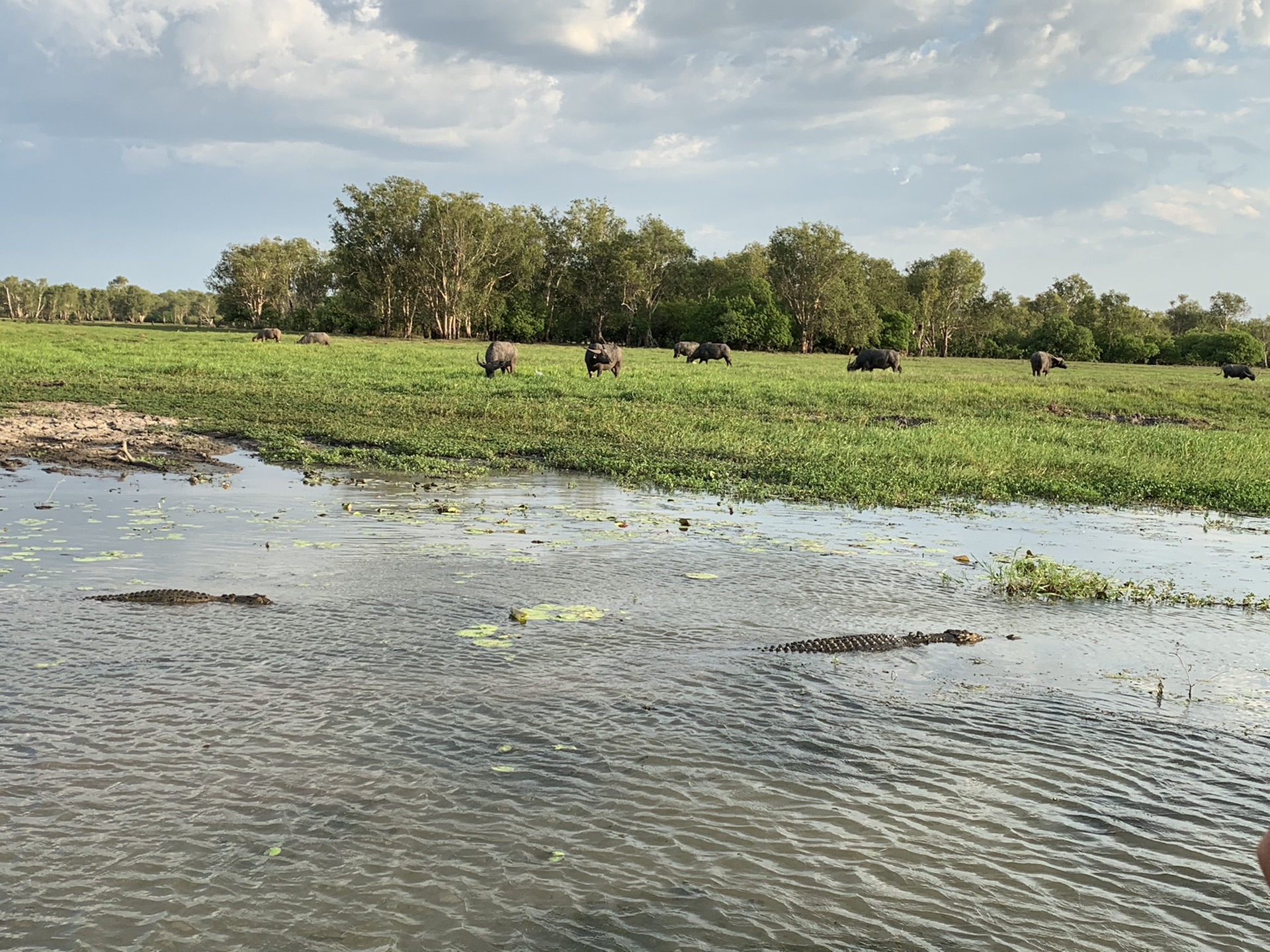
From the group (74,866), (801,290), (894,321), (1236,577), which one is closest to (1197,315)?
(894,321)

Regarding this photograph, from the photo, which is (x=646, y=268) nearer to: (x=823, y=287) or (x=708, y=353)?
(x=823, y=287)

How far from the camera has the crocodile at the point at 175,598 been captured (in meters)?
7.51

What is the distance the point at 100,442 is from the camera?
655 inches

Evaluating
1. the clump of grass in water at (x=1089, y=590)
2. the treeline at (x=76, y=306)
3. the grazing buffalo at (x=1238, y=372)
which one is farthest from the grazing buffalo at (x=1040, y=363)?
the treeline at (x=76, y=306)

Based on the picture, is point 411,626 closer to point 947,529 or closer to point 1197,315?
point 947,529

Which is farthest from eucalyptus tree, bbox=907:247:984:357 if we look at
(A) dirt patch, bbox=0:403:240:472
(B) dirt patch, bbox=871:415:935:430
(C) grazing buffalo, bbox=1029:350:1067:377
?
(A) dirt patch, bbox=0:403:240:472

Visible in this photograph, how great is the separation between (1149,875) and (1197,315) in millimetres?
150620

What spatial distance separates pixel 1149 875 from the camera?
4.21m

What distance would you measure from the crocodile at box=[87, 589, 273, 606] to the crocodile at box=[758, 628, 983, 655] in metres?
3.88

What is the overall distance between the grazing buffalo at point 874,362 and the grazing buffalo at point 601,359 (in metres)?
14.3

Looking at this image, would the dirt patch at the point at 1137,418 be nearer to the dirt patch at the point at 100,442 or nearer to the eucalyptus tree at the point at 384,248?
the dirt patch at the point at 100,442

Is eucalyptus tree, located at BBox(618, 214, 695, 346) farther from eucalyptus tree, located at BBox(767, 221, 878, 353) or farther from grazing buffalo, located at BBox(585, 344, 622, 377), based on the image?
grazing buffalo, located at BBox(585, 344, 622, 377)

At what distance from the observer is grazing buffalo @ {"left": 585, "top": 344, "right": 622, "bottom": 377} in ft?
114

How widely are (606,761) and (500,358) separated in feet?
96.5
